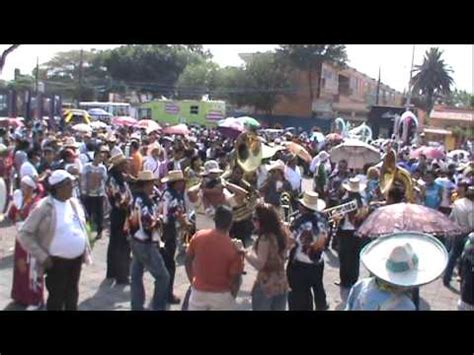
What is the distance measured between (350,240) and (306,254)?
2.00m

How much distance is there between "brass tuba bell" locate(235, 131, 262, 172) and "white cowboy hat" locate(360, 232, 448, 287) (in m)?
5.53

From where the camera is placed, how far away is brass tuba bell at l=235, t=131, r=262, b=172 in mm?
9555

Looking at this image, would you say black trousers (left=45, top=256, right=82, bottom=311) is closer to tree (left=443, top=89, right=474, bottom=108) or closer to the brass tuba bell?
the brass tuba bell

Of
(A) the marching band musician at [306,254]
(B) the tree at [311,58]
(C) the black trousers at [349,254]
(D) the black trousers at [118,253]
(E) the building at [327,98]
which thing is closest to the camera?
(A) the marching band musician at [306,254]

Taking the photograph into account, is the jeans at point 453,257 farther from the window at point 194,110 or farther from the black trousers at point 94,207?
the window at point 194,110

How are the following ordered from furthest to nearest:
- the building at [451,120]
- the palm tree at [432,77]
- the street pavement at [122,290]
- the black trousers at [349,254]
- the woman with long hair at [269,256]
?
the palm tree at [432,77] → the building at [451,120] → the black trousers at [349,254] → the street pavement at [122,290] → the woman with long hair at [269,256]

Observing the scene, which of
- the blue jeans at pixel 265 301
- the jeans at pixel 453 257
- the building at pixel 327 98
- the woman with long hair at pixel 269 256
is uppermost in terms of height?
the building at pixel 327 98

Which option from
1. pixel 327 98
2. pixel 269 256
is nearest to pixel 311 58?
pixel 327 98

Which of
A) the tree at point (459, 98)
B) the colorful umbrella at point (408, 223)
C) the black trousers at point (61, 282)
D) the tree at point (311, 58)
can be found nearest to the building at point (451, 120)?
the tree at point (311, 58)

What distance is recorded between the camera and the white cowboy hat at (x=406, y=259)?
3.75 meters

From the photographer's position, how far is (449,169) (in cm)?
1164

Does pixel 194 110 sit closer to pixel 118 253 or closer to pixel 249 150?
pixel 249 150
